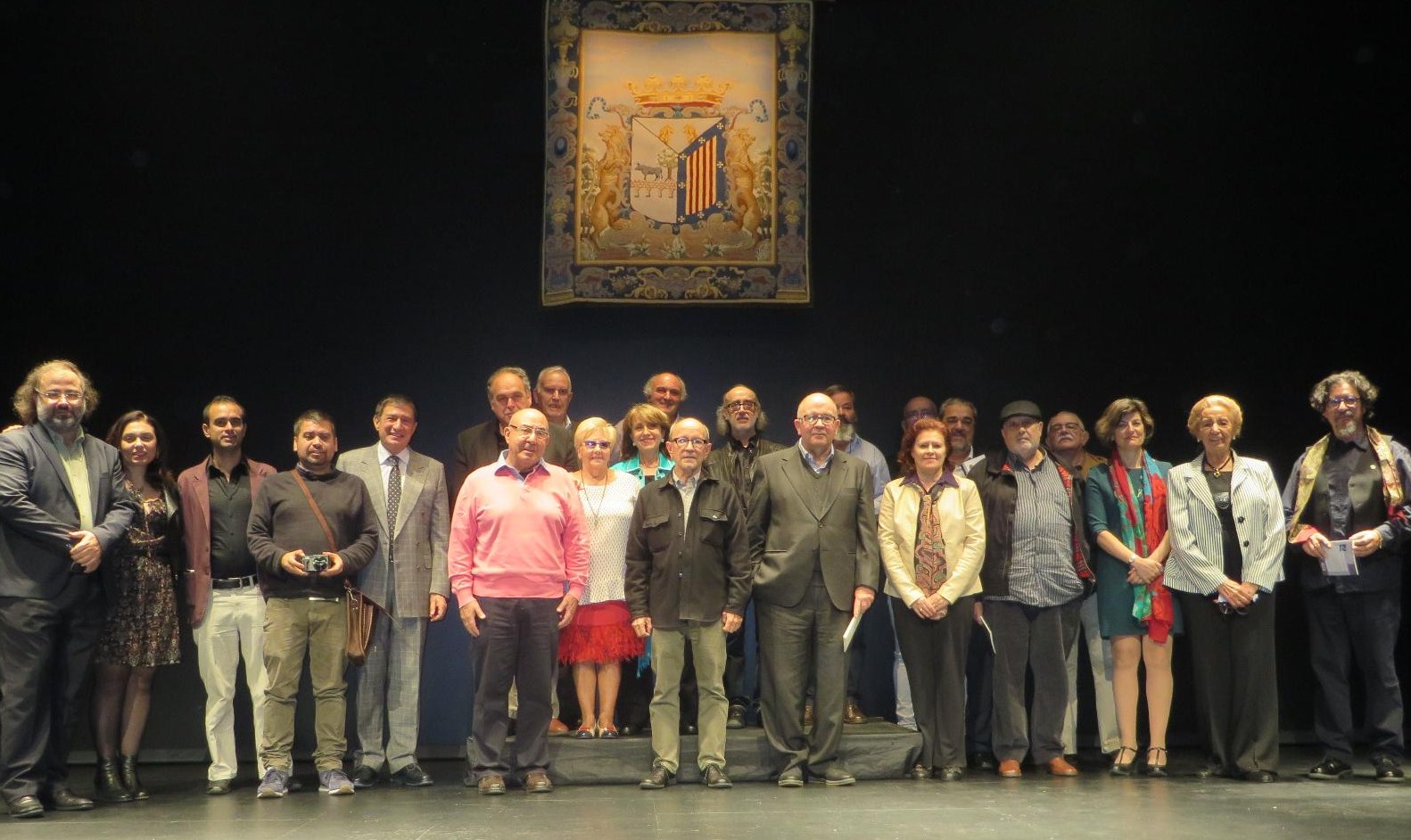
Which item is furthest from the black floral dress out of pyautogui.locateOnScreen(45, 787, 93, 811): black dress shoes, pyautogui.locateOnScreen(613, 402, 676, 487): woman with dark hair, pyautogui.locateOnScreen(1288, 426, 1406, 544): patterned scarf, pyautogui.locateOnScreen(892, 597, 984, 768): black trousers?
pyautogui.locateOnScreen(1288, 426, 1406, 544): patterned scarf

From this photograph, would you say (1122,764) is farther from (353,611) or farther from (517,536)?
(353,611)

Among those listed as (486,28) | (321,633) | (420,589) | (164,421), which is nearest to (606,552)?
(420,589)

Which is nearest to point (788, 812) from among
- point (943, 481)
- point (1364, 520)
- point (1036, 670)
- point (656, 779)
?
point (656, 779)

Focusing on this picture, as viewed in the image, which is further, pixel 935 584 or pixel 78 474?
pixel 935 584

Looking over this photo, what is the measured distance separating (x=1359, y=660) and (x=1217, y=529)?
2.77 feet

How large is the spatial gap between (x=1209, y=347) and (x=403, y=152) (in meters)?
4.24

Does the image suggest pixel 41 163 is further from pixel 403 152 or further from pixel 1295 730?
pixel 1295 730

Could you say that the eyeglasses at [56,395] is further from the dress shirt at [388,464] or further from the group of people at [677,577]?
the dress shirt at [388,464]

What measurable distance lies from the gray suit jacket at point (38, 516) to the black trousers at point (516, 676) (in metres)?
1.43

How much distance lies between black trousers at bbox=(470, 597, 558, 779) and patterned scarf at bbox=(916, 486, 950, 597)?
1.52 meters

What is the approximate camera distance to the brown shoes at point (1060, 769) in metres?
5.72

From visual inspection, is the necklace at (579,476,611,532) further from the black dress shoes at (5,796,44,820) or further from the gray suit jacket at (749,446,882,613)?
the black dress shoes at (5,796,44,820)

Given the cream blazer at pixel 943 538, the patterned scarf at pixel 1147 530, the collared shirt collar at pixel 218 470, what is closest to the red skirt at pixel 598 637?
the cream blazer at pixel 943 538

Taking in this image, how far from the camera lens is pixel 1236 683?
18.6 feet
